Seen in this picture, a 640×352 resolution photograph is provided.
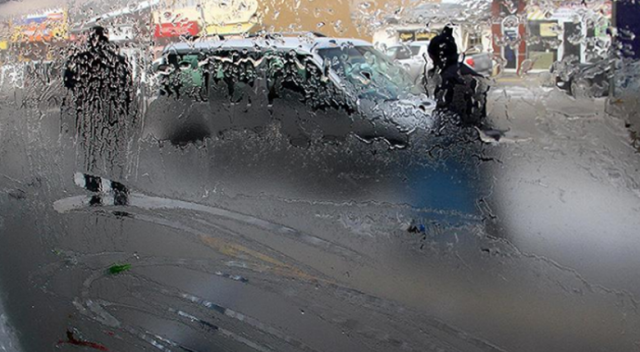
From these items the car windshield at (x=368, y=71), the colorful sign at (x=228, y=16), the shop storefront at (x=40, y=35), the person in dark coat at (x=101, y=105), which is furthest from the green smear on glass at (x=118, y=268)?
the car windshield at (x=368, y=71)

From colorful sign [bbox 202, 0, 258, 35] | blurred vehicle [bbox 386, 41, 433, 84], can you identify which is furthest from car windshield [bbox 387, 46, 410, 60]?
colorful sign [bbox 202, 0, 258, 35]

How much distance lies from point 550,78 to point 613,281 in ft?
1.61

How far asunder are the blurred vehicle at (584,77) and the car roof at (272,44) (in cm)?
46

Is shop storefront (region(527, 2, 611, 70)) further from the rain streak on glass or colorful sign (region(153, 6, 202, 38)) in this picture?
colorful sign (region(153, 6, 202, 38))

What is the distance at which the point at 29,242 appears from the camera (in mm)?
2619

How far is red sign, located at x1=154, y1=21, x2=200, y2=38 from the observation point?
1.82 metres

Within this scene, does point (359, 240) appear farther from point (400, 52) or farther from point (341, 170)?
point (400, 52)

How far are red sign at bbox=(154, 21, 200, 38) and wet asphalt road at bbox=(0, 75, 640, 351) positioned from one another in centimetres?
32

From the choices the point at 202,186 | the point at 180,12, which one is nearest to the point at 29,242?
the point at 202,186

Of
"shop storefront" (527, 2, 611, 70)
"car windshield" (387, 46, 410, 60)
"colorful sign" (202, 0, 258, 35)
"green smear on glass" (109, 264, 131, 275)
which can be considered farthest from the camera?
"green smear on glass" (109, 264, 131, 275)

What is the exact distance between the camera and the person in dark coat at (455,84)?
1.49 metres

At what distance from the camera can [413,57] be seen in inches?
61.0

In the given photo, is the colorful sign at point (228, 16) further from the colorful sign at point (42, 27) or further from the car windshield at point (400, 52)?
the colorful sign at point (42, 27)

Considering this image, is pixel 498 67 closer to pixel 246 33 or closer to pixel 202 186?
pixel 246 33
